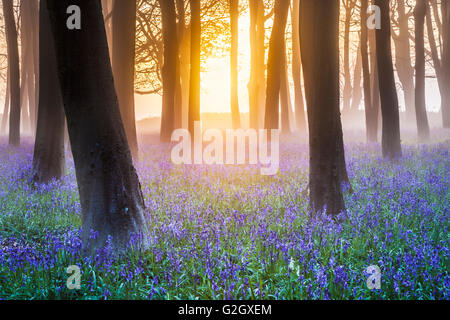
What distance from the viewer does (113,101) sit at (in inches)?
167

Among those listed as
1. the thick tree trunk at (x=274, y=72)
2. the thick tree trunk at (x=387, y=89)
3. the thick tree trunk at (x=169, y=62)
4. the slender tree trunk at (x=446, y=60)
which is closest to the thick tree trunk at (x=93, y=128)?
the thick tree trunk at (x=387, y=89)

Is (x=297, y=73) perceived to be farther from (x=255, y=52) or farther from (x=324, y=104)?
(x=324, y=104)

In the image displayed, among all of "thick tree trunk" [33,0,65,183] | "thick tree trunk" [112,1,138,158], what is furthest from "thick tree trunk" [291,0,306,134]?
"thick tree trunk" [33,0,65,183]

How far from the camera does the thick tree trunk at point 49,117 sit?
27.0ft

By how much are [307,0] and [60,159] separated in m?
6.27

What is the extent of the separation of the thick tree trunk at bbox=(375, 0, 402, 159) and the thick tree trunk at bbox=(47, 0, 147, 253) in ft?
30.4

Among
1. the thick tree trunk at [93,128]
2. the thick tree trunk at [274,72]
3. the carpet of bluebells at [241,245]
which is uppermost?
the thick tree trunk at [274,72]

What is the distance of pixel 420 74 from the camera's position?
17.0 meters

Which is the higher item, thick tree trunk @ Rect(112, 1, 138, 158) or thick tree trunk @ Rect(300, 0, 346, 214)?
thick tree trunk @ Rect(112, 1, 138, 158)

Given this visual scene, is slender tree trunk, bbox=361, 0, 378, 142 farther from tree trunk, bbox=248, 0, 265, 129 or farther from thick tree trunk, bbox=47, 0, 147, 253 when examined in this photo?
thick tree trunk, bbox=47, 0, 147, 253

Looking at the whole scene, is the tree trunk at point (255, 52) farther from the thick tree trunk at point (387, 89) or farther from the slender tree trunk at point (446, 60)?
the slender tree trunk at point (446, 60)

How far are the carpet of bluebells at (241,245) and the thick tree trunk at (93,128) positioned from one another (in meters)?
0.33

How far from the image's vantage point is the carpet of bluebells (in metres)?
3.21

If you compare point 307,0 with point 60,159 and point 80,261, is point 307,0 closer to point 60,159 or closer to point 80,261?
point 80,261
